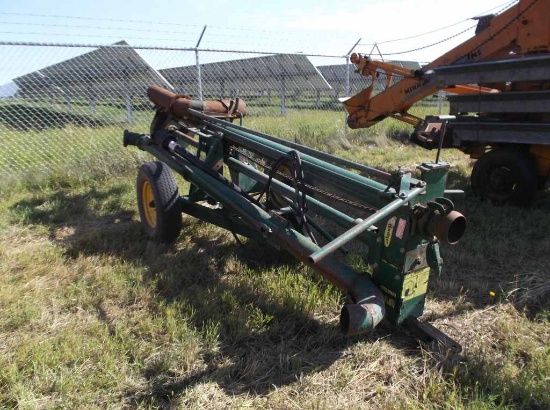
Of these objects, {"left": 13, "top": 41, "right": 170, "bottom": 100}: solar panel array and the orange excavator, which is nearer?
the orange excavator

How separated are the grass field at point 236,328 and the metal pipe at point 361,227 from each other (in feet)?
2.34

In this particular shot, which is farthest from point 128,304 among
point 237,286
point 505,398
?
point 505,398

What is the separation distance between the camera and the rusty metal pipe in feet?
13.8

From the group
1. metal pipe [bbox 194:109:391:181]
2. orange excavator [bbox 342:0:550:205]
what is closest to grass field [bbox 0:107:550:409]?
orange excavator [bbox 342:0:550:205]

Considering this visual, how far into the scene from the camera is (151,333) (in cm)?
247

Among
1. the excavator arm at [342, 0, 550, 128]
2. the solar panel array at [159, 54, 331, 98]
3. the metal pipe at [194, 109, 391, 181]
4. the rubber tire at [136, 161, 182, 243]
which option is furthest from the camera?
the solar panel array at [159, 54, 331, 98]

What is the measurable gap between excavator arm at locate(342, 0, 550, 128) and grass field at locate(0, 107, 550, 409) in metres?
1.82

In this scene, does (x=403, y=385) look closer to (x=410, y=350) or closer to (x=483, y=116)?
(x=410, y=350)

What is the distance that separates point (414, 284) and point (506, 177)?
3.14 metres

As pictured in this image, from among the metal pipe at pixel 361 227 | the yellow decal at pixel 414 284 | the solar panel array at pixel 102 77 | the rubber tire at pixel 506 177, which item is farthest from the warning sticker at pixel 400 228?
the solar panel array at pixel 102 77

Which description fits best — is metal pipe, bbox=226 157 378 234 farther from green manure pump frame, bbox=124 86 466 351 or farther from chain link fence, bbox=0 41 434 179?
chain link fence, bbox=0 41 434 179

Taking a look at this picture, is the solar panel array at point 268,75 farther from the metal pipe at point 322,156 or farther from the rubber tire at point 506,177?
the metal pipe at point 322,156

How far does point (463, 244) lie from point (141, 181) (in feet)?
9.99

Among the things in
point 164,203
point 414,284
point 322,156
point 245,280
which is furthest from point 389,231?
point 164,203
